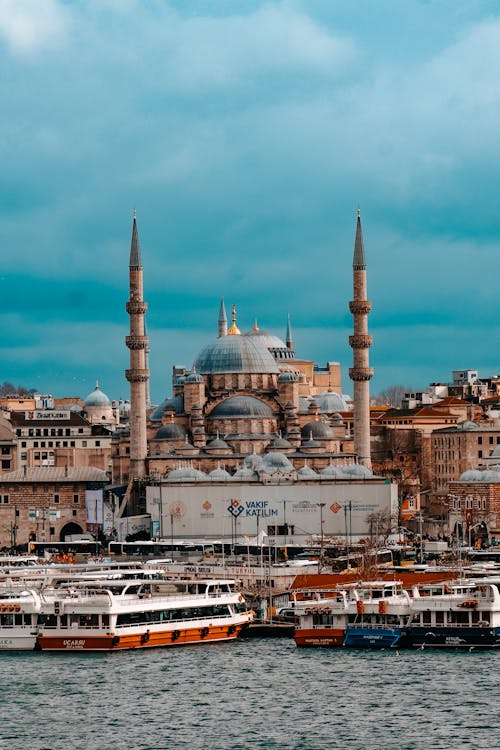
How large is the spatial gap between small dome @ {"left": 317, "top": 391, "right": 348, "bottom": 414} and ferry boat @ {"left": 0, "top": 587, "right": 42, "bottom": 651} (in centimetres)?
6043

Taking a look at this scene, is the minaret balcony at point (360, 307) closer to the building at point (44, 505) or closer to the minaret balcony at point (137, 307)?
the minaret balcony at point (137, 307)

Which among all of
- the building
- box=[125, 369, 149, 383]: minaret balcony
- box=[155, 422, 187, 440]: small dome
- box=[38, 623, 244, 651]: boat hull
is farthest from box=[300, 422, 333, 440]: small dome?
box=[38, 623, 244, 651]: boat hull

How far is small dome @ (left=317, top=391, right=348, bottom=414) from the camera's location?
12085cm

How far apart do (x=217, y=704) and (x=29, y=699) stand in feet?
14.8

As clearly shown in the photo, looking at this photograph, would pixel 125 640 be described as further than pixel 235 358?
No

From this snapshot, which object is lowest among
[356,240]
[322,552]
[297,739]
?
[297,739]

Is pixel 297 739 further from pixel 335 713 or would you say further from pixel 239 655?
pixel 239 655

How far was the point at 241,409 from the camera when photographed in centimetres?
10419

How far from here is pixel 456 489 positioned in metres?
98.2

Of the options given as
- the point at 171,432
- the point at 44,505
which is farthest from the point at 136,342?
the point at 44,505

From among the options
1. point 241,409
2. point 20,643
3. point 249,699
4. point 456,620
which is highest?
point 241,409

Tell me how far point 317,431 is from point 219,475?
1129 cm

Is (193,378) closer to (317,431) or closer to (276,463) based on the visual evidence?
(317,431)

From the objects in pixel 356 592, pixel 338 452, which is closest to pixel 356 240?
pixel 338 452
